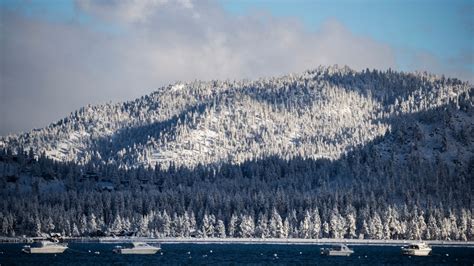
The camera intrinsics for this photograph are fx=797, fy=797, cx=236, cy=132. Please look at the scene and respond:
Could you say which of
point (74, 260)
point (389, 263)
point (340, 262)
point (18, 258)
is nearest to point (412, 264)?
point (389, 263)

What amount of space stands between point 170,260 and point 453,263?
6886 centimetres

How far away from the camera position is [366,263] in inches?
7702

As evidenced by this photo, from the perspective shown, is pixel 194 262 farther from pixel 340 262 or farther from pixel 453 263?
pixel 453 263

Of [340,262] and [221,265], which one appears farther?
[340,262]

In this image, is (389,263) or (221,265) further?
(389,263)

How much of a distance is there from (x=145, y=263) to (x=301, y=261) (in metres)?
38.7

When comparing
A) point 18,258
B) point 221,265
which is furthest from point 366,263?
point 18,258

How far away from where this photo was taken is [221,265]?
18250 cm

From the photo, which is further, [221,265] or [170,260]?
[170,260]

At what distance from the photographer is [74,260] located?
194375 millimetres

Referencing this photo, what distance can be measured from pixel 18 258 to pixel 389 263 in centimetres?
9103

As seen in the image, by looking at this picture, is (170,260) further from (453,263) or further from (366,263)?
(453,263)

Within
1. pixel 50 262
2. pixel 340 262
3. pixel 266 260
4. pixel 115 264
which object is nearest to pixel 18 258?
pixel 50 262

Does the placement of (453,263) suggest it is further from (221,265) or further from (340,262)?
(221,265)
